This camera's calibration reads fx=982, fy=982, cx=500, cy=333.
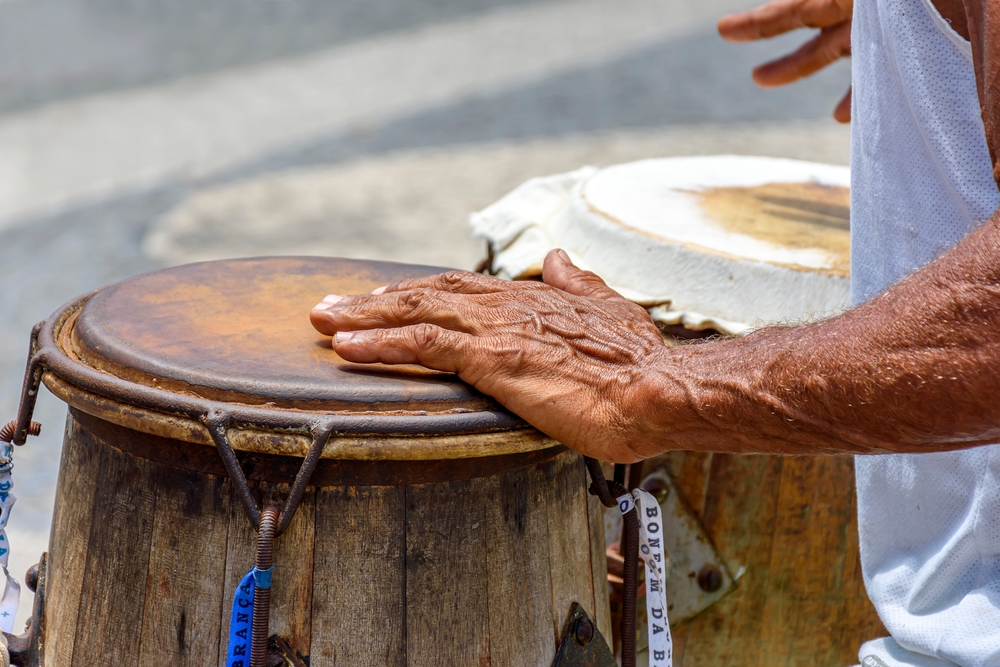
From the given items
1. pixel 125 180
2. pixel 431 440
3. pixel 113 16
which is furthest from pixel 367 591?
pixel 113 16

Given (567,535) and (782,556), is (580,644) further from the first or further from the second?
(782,556)

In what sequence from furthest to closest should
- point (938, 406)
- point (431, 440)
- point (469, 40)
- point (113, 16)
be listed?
1. point (113, 16)
2. point (469, 40)
3. point (431, 440)
4. point (938, 406)

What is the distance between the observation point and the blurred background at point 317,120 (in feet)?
14.5

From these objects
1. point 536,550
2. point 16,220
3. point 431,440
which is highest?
point 431,440

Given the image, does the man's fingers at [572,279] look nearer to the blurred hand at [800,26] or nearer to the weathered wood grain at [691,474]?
the weathered wood grain at [691,474]

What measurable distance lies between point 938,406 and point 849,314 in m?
0.12

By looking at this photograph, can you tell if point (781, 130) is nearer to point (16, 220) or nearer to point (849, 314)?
point (16, 220)

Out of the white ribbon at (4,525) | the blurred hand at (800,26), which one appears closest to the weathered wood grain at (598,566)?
the white ribbon at (4,525)

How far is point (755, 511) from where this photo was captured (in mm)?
1454

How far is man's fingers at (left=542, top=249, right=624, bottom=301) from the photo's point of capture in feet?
3.82

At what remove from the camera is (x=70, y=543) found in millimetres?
1065

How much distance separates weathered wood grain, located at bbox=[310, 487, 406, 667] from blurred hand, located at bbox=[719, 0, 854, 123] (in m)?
1.23

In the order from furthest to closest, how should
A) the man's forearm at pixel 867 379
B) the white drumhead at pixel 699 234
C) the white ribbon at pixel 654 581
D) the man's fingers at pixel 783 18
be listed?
the man's fingers at pixel 783 18 < the white drumhead at pixel 699 234 < the white ribbon at pixel 654 581 < the man's forearm at pixel 867 379

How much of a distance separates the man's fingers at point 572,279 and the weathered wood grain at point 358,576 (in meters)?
0.35
